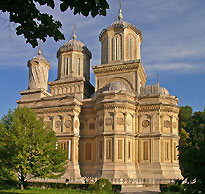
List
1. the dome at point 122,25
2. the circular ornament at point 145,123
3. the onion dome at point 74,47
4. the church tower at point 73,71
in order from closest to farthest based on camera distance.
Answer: the circular ornament at point 145,123, the dome at point 122,25, the church tower at point 73,71, the onion dome at point 74,47

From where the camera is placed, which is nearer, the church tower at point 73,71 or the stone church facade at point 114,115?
the stone church facade at point 114,115

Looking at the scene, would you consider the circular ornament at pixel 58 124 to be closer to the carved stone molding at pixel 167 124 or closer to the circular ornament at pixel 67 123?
the circular ornament at pixel 67 123

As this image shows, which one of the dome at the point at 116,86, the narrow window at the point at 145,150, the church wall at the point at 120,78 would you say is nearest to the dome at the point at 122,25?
the church wall at the point at 120,78

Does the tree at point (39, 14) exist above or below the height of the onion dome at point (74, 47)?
below

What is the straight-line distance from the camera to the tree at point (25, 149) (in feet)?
Result: 54.5

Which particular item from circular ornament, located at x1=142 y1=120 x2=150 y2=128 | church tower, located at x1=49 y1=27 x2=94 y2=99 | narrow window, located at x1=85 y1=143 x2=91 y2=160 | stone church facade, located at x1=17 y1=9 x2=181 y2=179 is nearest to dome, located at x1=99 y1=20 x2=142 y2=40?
stone church facade, located at x1=17 y1=9 x2=181 y2=179

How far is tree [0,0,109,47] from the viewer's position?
5320 millimetres

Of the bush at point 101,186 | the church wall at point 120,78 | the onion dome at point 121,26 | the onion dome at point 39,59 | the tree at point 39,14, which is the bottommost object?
the bush at point 101,186

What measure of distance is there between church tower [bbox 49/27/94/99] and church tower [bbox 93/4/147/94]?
2.34 metres

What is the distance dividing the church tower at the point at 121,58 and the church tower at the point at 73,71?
2339mm

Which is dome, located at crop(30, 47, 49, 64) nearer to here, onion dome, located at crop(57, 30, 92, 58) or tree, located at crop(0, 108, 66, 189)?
onion dome, located at crop(57, 30, 92, 58)

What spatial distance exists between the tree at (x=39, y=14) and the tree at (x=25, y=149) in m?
11.3

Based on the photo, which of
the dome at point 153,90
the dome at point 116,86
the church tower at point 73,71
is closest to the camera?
the dome at point 116,86

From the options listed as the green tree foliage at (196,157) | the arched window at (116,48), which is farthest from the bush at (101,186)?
the arched window at (116,48)
